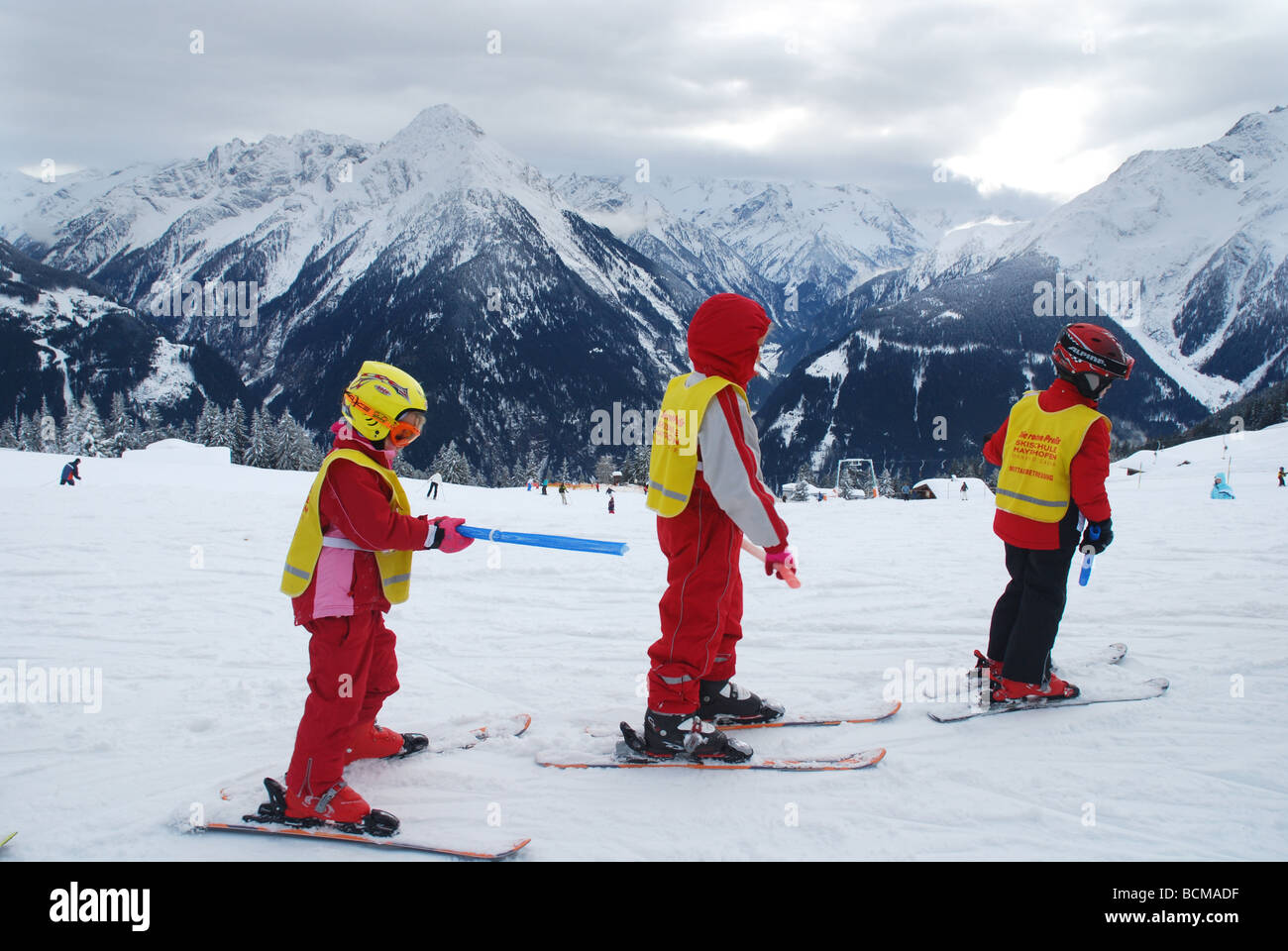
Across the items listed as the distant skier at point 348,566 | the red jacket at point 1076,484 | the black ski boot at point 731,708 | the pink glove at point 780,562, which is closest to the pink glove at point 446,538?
the distant skier at point 348,566

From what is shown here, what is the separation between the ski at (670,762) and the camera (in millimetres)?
3578

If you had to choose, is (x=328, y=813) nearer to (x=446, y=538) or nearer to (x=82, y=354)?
(x=446, y=538)

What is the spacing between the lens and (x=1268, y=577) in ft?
22.7

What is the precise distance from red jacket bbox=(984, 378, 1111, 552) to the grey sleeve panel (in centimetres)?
128

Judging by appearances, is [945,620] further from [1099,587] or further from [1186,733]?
[1186,733]

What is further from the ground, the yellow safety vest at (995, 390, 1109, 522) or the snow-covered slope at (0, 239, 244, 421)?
the snow-covered slope at (0, 239, 244, 421)

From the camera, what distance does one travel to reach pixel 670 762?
3688mm

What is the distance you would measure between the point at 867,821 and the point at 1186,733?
1.99 metres

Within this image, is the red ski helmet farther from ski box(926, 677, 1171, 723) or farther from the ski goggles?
the ski goggles

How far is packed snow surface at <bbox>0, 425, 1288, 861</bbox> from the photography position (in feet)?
10.0

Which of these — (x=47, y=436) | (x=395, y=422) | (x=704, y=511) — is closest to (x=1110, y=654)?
(x=704, y=511)

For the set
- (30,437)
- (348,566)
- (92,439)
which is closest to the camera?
(348,566)

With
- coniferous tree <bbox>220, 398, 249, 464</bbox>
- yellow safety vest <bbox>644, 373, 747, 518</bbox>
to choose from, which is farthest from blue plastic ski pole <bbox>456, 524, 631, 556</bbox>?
coniferous tree <bbox>220, 398, 249, 464</bbox>

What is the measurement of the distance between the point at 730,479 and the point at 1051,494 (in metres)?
2.04
